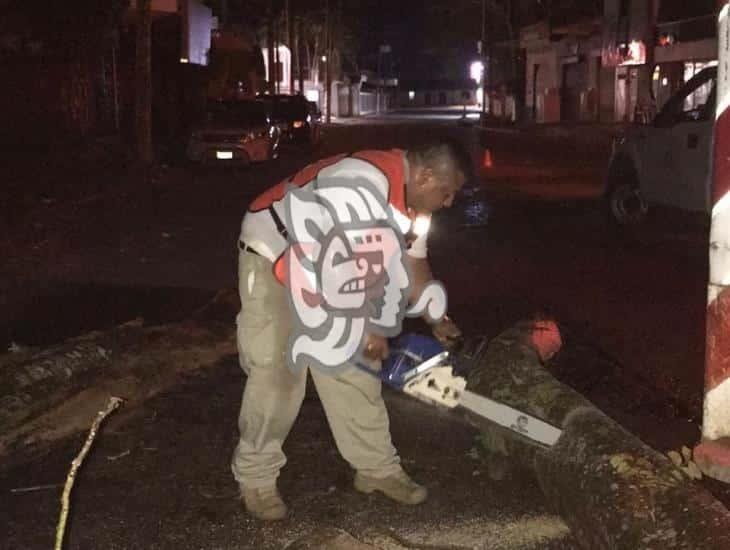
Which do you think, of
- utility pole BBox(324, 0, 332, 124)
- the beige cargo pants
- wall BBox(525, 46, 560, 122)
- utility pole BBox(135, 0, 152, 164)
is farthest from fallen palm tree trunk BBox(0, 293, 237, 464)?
utility pole BBox(324, 0, 332, 124)

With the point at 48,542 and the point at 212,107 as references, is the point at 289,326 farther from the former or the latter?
the point at 212,107

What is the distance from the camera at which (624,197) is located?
13055mm

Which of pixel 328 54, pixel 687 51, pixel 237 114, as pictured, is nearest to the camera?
pixel 237 114

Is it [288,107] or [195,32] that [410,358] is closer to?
[288,107]

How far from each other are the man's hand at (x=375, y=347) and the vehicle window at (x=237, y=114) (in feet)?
71.5

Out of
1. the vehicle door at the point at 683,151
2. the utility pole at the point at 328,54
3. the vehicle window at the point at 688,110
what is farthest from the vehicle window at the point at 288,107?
the utility pole at the point at 328,54

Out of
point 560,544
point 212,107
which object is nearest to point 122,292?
point 560,544

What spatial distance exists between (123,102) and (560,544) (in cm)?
2613

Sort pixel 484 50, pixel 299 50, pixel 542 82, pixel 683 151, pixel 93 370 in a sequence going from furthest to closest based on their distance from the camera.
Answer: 1. pixel 299 50
2. pixel 484 50
3. pixel 542 82
4. pixel 683 151
5. pixel 93 370

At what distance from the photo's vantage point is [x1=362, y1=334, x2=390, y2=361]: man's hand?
415cm

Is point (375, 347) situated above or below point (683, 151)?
below

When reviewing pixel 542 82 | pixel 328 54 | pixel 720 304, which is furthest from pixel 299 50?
pixel 720 304

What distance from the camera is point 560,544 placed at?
4.01 metres

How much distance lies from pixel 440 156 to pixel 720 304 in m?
1.50
